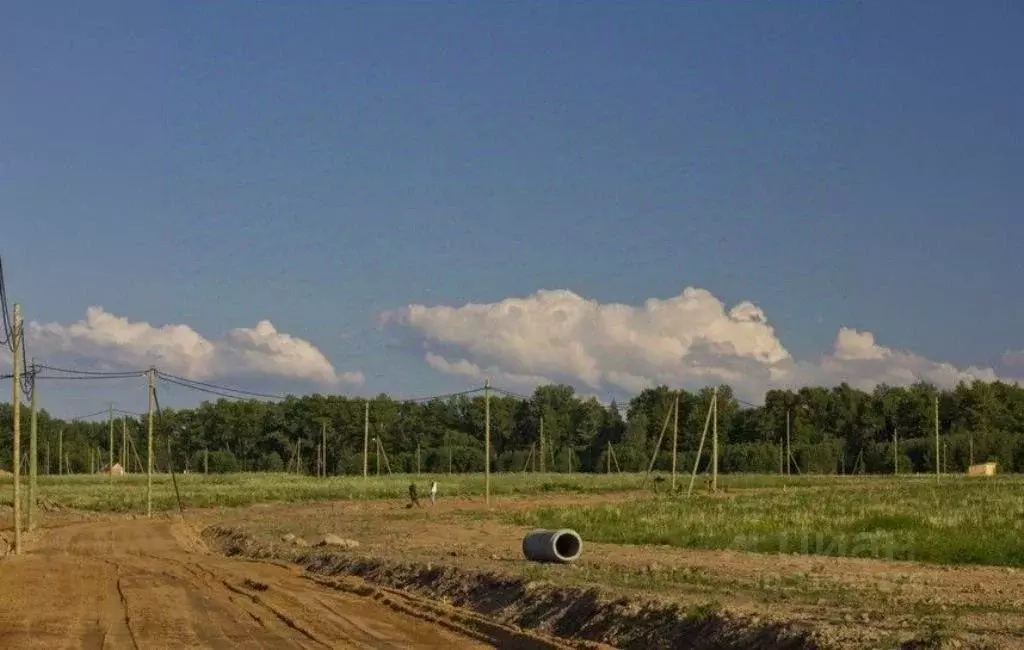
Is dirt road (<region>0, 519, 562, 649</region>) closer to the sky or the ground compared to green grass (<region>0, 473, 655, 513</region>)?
closer to the sky

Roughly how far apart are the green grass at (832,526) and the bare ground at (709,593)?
2.08m

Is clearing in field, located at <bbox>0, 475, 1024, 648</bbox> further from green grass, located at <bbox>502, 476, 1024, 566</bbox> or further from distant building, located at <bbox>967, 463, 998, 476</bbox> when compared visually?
distant building, located at <bbox>967, 463, 998, 476</bbox>

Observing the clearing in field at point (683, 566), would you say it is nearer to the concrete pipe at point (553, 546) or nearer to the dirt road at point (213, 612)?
the dirt road at point (213, 612)

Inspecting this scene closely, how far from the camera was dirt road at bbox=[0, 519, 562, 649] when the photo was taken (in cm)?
1588

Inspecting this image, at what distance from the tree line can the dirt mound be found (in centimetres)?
11263

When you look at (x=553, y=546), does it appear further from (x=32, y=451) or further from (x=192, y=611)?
(x=32, y=451)

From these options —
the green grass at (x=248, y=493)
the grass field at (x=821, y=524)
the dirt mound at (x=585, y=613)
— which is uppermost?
the dirt mound at (x=585, y=613)

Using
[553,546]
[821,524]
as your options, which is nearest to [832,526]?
[821,524]

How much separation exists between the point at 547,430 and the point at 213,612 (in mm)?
144998

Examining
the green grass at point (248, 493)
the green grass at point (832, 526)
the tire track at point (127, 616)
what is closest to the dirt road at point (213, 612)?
the tire track at point (127, 616)

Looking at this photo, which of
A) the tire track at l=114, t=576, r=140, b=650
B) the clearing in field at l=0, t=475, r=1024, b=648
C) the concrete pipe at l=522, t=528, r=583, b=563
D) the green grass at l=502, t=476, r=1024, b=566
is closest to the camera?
the clearing in field at l=0, t=475, r=1024, b=648

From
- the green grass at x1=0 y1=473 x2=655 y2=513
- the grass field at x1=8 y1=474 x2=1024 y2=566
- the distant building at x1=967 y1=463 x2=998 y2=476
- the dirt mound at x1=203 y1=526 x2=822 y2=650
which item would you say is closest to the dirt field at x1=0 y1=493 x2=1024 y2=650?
the dirt mound at x1=203 y1=526 x2=822 y2=650

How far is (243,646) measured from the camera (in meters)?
15.3

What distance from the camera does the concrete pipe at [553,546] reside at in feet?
75.7
